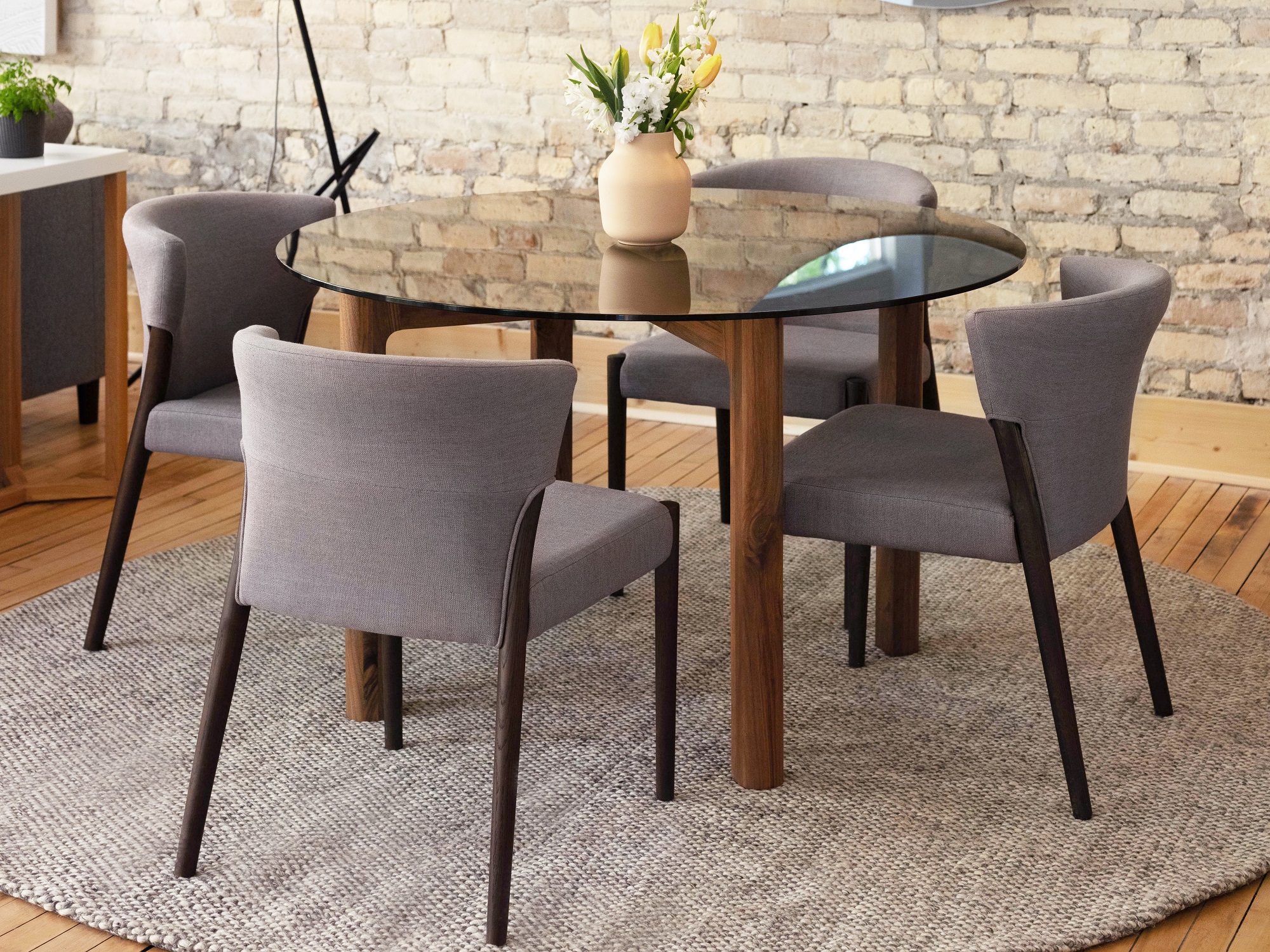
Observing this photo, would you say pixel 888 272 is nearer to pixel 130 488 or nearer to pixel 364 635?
pixel 364 635

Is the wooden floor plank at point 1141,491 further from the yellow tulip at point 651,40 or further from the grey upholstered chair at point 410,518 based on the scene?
the grey upholstered chair at point 410,518

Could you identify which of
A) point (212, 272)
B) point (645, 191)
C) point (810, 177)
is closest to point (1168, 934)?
point (645, 191)

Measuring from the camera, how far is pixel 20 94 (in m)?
3.51

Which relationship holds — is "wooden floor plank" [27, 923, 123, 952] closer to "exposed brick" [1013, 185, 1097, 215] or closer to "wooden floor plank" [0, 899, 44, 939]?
"wooden floor plank" [0, 899, 44, 939]

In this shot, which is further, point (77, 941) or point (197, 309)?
point (197, 309)

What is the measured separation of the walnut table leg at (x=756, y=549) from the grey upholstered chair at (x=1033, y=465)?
0.09 meters

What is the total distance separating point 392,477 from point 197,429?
101 centimetres

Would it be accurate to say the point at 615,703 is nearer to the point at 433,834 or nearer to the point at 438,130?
the point at 433,834

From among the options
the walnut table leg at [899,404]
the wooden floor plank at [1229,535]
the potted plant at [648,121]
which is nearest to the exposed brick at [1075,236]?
the wooden floor plank at [1229,535]

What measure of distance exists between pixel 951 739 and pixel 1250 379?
6.10ft

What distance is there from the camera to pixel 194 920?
6.79ft

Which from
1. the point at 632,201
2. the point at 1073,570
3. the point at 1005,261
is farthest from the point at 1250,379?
the point at 632,201

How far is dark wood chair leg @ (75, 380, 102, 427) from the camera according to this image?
173 inches

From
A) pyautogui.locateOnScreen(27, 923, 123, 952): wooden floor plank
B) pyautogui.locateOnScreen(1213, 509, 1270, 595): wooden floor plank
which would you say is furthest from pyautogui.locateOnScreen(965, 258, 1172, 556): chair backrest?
pyautogui.locateOnScreen(27, 923, 123, 952): wooden floor plank
